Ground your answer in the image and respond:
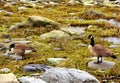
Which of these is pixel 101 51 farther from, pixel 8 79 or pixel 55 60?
pixel 8 79

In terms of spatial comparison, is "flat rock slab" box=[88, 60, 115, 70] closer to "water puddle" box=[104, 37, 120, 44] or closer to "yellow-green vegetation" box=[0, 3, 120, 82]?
"yellow-green vegetation" box=[0, 3, 120, 82]

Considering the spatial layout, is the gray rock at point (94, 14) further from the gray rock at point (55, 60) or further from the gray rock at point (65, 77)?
the gray rock at point (65, 77)

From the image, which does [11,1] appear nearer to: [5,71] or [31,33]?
[31,33]

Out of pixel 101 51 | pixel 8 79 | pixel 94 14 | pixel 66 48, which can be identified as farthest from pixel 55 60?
pixel 94 14

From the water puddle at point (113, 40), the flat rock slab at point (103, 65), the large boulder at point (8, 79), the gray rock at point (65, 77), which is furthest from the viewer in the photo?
the water puddle at point (113, 40)

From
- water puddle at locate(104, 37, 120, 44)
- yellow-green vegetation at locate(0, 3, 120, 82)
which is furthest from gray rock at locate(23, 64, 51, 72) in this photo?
water puddle at locate(104, 37, 120, 44)

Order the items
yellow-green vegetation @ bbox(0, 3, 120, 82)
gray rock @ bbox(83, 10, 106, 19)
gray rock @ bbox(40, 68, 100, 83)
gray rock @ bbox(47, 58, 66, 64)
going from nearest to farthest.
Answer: gray rock @ bbox(40, 68, 100, 83), yellow-green vegetation @ bbox(0, 3, 120, 82), gray rock @ bbox(47, 58, 66, 64), gray rock @ bbox(83, 10, 106, 19)

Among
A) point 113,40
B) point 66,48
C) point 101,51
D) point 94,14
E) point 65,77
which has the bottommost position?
point 94,14

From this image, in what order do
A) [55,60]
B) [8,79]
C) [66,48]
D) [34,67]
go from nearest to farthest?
[8,79], [34,67], [55,60], [66,48]

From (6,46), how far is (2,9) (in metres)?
16.4

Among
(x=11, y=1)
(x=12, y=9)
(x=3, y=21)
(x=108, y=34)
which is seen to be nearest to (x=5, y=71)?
(x=108, y=34)

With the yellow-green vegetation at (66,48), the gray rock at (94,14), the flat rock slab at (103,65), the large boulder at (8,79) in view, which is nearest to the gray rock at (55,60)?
the yellow-green vegetation at (66,48)

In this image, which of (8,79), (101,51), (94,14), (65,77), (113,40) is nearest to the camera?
(8,79)

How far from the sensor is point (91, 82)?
10.3 metres
